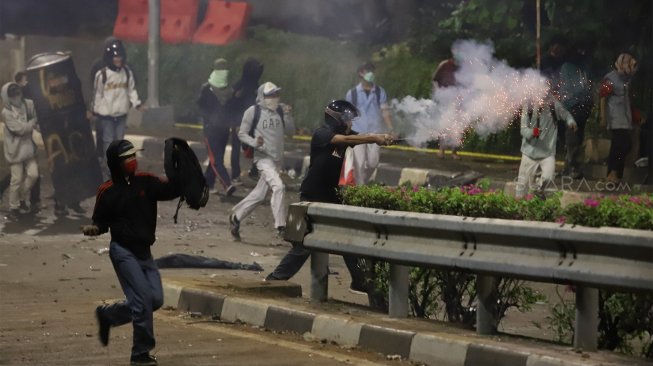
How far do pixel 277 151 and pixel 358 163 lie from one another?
1.78 m

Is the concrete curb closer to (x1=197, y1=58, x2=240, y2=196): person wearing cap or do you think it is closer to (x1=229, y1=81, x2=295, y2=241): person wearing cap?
(x1=229, y1=81, x2=295, y2=241): person wearing cap

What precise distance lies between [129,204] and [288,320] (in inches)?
69.8

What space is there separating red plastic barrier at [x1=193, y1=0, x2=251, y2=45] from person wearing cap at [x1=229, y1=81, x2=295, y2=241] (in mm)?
12912

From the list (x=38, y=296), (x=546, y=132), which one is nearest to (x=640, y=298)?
(x=38, y=296)

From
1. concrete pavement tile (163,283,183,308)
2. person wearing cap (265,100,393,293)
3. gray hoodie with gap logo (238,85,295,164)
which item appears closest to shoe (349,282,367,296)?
person wearing cap (265,100,393,293)

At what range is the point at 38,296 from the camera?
12.9m

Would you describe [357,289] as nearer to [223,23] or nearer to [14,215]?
[14,215]

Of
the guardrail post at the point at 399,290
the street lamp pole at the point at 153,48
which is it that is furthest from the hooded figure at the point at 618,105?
the street lamp pole at the point at 153,48

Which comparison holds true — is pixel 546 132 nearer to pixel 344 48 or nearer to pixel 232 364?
pixel 232 364

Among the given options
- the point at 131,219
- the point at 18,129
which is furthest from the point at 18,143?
the point at 131,219

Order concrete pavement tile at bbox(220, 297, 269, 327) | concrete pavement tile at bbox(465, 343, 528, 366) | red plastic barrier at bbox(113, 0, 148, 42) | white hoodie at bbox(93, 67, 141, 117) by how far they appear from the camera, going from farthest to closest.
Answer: red plastic barrier at bbox(113, 0, 148, 42), white hoodie at bbox(93, 67, 141, 117), concrete pavement tile at bbox(220, 297, 269, 327), concrete pavement tile at bbox(465, 343, 528, 366)

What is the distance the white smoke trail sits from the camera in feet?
54.5

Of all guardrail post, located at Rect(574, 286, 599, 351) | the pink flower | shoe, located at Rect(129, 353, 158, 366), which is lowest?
shoe, located at Rect(129, 353, 158, 366)

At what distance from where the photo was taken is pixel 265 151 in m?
17.8
